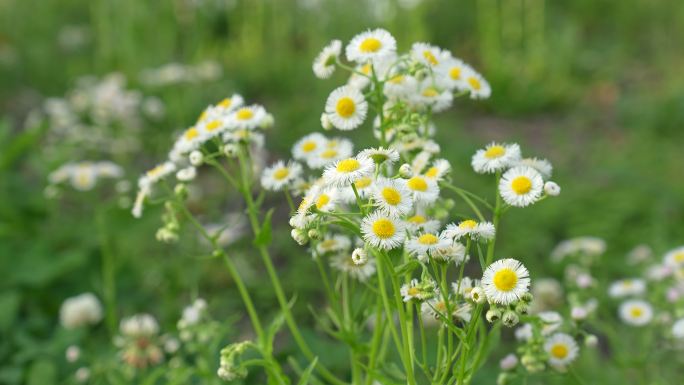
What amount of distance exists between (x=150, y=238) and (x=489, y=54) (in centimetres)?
315

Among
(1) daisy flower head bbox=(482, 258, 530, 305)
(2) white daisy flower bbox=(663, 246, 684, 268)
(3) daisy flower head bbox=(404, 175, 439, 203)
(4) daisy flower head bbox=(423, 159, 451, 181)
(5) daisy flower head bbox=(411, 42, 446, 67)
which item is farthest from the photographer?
(2) white daisy flower bbox=(663, 246, 684, 268)

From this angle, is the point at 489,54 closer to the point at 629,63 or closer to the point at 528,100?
the point at 528,100

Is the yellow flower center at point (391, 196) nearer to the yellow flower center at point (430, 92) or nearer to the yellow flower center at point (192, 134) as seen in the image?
the yellow flower center at point (430, 92)

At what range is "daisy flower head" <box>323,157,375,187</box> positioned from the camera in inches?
41.9

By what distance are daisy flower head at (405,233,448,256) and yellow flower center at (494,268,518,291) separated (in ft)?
0.30

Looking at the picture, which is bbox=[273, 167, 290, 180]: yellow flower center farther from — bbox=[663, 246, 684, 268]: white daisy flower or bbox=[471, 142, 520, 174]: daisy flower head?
bbox=[663, 246, 684, 268]: white daisy flower

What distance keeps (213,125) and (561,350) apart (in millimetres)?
805

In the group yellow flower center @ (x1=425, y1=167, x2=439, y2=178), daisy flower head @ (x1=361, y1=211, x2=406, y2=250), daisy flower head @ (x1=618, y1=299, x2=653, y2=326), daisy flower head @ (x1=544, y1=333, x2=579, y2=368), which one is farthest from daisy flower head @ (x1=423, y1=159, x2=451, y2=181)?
daisy flower head @ (x1=618, y1=299, x2=653, y2=326)

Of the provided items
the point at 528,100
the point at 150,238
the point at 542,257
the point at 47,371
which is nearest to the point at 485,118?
the point at 528,100

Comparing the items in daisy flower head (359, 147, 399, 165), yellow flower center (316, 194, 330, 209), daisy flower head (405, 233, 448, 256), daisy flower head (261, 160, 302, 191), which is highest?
daisy flower head (261, 160, 302, 191)

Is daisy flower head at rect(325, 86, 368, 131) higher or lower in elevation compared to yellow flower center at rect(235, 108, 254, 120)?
lower

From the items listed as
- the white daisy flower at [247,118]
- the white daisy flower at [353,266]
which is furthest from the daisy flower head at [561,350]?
the white daisy flower at [247,118]

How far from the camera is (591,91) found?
17.0ft

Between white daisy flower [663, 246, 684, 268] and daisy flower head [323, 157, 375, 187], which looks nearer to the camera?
daisy flower head [323, 157, 375, 187]
